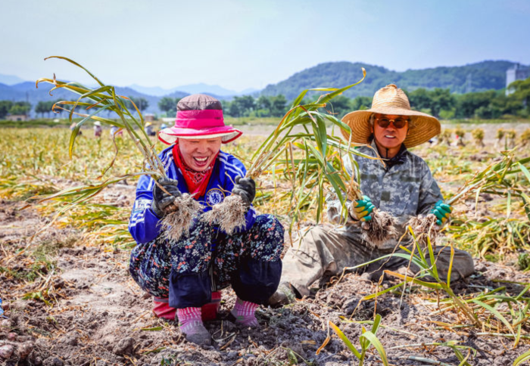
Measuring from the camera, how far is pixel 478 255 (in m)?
2.75

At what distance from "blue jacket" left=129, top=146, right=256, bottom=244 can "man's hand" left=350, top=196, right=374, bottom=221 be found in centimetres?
59

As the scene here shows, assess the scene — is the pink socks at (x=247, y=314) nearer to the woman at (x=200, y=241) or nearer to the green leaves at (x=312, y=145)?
the woman at (x=200, y=241)

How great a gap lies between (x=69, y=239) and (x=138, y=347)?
5.09ft

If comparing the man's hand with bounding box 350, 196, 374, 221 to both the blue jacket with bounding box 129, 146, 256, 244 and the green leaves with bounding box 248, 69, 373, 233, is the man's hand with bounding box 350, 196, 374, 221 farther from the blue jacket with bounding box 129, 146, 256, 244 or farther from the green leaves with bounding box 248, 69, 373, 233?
the blue jacket with bounding box 129, 146, 256, 244

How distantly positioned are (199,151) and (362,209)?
890 millimetres

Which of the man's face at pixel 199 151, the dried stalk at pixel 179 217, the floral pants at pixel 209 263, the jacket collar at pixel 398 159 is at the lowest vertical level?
the floral pants at pixel 209 263

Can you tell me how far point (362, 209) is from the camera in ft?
6.66

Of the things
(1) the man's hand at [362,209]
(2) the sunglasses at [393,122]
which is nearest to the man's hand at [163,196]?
(1) the man's hand at [362,209]

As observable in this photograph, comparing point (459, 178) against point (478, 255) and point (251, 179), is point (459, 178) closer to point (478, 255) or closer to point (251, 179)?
point (478, 255)

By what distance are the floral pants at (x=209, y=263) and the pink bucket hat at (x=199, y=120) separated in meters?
0.36

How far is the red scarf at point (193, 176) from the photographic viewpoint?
1730 millimetres

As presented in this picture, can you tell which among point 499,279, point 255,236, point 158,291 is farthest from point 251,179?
point 499,279

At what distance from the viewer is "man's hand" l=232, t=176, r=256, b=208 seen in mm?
1612

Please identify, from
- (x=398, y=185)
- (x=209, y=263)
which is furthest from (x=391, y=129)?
(x=209, y=263)
